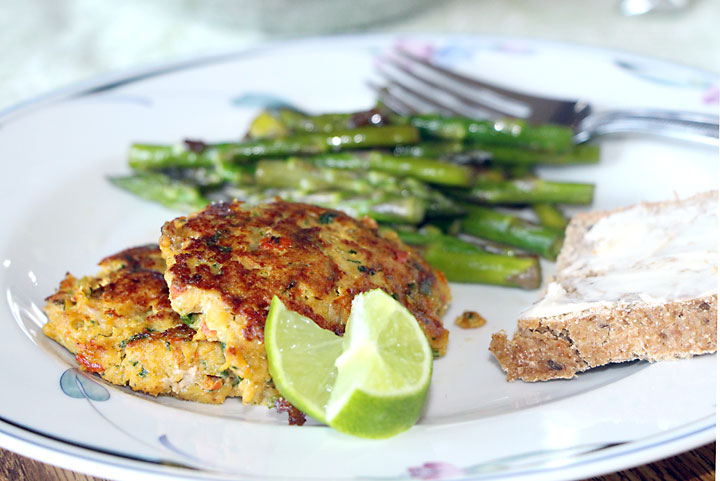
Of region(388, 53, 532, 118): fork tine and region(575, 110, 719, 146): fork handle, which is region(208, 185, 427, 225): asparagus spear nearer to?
region(388, 53, 532, 118): fork tine

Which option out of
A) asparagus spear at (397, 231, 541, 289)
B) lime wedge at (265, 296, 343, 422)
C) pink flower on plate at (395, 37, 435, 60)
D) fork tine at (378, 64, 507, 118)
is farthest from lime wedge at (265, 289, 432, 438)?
pink flower on plate at (395, 37, 435, 60)

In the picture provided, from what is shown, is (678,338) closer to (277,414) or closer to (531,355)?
(531,355)

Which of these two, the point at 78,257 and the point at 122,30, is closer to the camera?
the point at 78,257

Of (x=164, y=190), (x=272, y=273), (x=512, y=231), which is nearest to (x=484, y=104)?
(x=512, y=231)

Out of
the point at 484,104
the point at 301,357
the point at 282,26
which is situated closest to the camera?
the point at 301,357

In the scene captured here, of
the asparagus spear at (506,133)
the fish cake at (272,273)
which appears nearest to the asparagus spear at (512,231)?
the asparagus spear at (506,133)

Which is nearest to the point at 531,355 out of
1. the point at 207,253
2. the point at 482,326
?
the point at 482,326

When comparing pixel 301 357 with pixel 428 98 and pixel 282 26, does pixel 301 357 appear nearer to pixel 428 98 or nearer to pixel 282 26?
pixel 428 98
